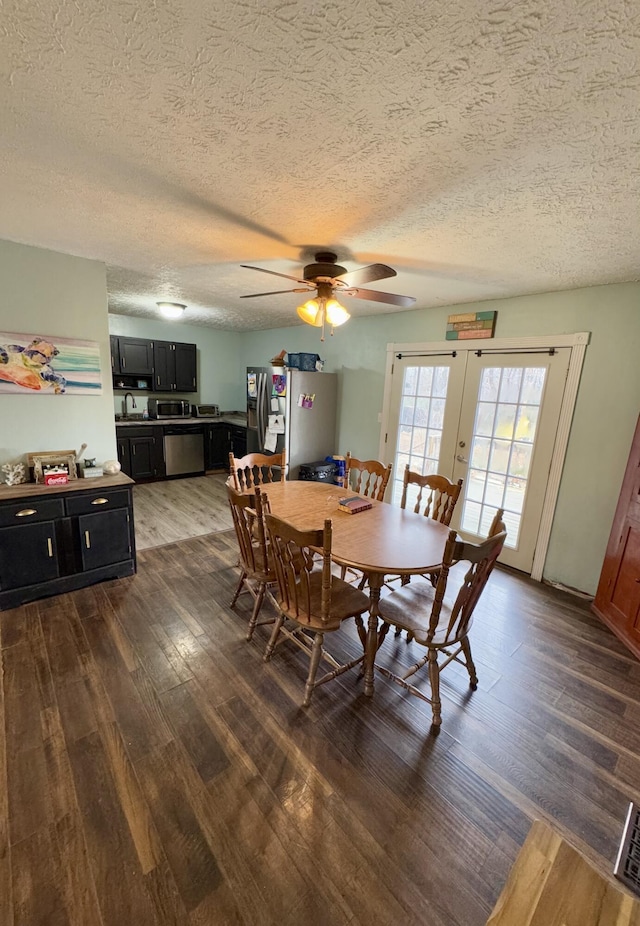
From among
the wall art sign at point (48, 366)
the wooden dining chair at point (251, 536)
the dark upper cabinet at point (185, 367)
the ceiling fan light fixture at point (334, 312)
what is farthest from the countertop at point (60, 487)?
the dark upper cabinet at point (185, 367)

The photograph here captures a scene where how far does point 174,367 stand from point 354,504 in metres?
4.63

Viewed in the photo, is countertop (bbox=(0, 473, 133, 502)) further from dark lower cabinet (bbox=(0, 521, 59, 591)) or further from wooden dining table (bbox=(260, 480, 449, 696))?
wooden dining table (bbox=(260, 480, 449, 696))

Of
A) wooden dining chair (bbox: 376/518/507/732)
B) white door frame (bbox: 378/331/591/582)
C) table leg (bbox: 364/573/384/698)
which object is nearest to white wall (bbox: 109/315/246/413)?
white door frame (bbox: 378/331/591/582)

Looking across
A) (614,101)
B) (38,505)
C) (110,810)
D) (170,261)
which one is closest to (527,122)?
(614,101)

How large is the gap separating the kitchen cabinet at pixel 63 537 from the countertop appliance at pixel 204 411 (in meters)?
3.35

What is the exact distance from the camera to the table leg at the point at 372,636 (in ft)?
6.33

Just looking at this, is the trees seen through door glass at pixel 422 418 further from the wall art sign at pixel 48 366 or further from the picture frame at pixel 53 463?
the picture frame at pixel 53 463

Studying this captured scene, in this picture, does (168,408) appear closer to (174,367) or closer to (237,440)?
(174,367)

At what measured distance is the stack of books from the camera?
243cm

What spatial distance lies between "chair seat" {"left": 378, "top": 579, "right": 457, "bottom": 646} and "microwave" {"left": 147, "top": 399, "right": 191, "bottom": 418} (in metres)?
4.92

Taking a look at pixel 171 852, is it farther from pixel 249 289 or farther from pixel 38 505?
pixel 249 289

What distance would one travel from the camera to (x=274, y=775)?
1.51 m

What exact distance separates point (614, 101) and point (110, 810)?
2.85m

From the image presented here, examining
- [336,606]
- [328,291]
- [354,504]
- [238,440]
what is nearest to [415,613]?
[336,606]
